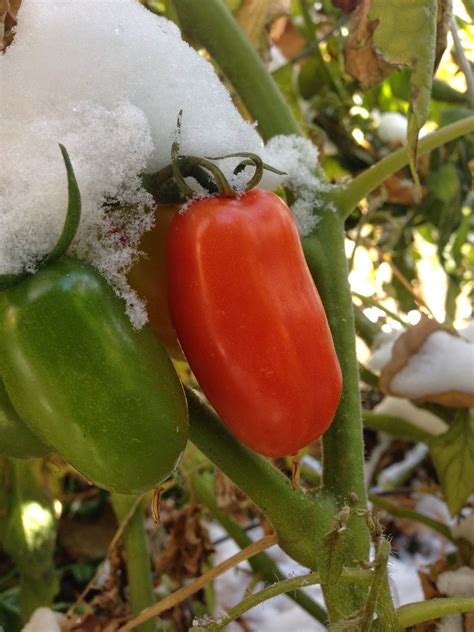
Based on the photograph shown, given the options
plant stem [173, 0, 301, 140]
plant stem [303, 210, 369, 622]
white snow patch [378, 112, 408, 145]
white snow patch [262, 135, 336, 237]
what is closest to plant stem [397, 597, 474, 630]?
plant stem [303, 210, 369, 622]

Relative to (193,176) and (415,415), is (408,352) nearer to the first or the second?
(415,415)

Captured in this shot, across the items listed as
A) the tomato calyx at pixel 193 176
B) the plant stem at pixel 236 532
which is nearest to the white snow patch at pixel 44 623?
the plant stem at pixel 236 532

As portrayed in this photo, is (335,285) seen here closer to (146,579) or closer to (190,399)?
(190,399)

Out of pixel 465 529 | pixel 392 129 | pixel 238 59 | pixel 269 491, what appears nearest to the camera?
pixel 269 491

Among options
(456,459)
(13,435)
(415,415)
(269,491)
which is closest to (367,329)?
(415,415)

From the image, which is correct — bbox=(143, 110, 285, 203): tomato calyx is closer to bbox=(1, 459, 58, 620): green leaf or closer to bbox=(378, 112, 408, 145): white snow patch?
bbox=(1, 459, 58, 620): green leaf
